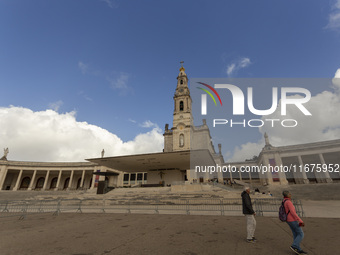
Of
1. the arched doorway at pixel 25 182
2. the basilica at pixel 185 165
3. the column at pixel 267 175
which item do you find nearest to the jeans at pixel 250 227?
the basilica at pixel 185 165

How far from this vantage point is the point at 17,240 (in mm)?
5508

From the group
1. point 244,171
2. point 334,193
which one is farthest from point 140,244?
point 244,171

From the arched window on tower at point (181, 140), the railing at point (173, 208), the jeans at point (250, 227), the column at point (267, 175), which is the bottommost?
the railing at point (173, 208)

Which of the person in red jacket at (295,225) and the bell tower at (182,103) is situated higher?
the bell tower at (182,103)

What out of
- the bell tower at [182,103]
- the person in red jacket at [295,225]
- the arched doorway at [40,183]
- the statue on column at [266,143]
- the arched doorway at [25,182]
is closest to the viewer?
the person in red jacket at [295,225]

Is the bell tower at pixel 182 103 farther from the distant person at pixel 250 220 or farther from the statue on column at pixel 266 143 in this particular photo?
the distant person at pixel 250 220

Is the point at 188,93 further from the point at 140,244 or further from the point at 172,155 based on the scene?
the point at 140,244

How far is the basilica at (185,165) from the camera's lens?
116 feet

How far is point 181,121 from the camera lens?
4891cm

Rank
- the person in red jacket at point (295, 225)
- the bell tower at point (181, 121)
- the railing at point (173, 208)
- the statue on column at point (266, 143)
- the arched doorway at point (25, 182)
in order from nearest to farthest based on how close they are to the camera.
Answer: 1. the person in red jacket at point (295, 225)
2. the railing at point (173, 208)
3. the bell tower at point (181, 121)
4. the statue on column at point (266, 143)
5. the arched doorway at point (25, 182)

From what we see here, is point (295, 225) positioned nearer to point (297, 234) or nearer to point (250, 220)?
point (297, 234)

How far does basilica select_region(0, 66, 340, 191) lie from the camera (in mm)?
35406

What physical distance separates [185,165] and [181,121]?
52.6ft

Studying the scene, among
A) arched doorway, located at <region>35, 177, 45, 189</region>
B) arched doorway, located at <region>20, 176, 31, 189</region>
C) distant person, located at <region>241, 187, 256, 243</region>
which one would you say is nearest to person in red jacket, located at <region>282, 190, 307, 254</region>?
distant person, located at <region>241, 187, 256, 243</region>
